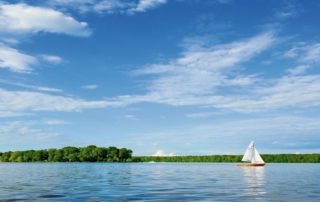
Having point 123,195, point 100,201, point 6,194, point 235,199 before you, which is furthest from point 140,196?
point 6,194

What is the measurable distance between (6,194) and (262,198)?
19640 millimetres

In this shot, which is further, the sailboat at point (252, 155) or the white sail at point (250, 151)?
the white sail at point (250, 151)

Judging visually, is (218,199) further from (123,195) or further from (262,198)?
(123,195)

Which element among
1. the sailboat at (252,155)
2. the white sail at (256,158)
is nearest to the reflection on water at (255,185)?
the white sail at (256,158)

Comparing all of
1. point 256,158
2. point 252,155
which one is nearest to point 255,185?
point 256,158

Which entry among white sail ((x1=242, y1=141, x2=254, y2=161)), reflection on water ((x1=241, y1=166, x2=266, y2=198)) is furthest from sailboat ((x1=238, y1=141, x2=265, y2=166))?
reflection on water ((x1=241, y1=166, x2=266, y2=198))

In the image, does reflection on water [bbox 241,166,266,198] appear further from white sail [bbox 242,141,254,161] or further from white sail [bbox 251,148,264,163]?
white sail [bbox 242,141,254,161]

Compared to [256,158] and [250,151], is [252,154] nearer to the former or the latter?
[250,151]

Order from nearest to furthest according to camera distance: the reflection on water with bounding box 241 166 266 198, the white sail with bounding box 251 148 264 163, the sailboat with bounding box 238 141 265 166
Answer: the reflection on water with bounding box 241 166 266 198
the white sail with bounding box 251 148 264 163
the sailboat with bounding box 238 141 265 166

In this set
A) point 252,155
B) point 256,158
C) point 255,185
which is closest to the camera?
point 255,185

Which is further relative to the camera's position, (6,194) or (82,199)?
(6,194)

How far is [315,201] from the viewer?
3212 cm

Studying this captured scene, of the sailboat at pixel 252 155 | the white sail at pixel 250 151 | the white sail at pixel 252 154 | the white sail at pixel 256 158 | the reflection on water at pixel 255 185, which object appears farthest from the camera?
the white sail at pixel 250 151

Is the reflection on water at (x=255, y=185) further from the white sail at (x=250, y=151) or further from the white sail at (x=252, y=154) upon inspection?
the white sail at (x=250, y=151)
